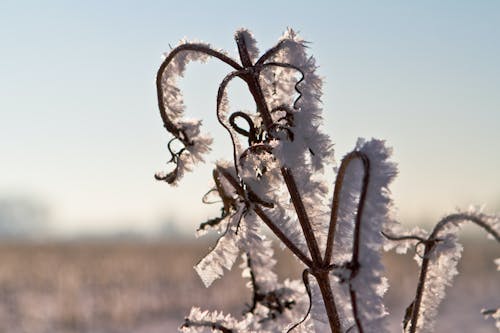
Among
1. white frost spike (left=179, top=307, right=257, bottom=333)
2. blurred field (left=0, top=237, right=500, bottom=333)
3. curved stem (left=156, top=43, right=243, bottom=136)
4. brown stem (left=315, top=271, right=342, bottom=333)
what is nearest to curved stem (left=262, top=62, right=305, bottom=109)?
curved stem (left=156, top=43, right=243, bottom=136)

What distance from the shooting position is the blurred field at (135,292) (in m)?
13.3

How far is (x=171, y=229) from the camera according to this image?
10994 cm

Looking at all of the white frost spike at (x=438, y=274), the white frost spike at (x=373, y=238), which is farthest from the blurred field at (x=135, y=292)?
the white frost spike at (x=373, y=238)

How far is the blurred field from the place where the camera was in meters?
13.3

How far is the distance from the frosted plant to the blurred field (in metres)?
10.6

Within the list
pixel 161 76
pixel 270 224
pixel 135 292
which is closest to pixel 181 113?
pixel 161 76

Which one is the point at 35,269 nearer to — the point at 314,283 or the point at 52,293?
the point at 52,293

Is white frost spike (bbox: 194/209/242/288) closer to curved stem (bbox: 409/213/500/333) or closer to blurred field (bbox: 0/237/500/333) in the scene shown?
curved stem (bbox: 409/213/500/333)

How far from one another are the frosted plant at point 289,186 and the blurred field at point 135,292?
34.8 ft

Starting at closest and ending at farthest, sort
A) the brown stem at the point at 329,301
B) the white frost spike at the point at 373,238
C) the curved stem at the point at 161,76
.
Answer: the white frost spike at the point at 373,238
the brown stem at the point at 329,301
the curved stem at the point at 161,76

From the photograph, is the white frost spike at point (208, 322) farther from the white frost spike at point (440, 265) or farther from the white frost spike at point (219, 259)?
the white frost spike at point (440, 265)

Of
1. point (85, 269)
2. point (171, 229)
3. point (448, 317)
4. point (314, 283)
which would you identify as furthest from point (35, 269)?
point (171, 229)

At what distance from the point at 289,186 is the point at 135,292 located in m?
15.5

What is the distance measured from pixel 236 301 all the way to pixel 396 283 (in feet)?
14.7
